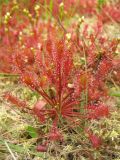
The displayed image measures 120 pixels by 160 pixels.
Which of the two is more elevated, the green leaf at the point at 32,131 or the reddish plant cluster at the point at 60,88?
the reddish plant cluster at the point at 60,88

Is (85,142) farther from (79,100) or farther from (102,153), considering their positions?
(79,100)

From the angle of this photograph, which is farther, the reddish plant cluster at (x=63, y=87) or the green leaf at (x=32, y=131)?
the green leaf at (x=32, y=131)

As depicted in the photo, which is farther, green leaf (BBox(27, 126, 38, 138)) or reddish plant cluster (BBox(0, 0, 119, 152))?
green leaf (BBox(27, 126, 38, 138))

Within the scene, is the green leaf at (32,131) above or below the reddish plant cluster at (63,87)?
below

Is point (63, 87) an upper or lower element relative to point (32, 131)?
upper

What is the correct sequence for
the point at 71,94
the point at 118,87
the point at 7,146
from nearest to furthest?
1. the point at 7,146
2. the point at 71,94
3. the point at 118,87

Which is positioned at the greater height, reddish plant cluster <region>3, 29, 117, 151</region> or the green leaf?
reddish plant cluster <region>3, 29, 117, 151</region>

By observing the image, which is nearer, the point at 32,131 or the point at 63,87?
the point at 63,87

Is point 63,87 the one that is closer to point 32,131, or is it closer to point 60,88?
point 60,88

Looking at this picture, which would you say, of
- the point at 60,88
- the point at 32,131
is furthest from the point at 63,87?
the point at 32,131

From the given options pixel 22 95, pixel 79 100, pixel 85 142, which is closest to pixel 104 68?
pixel 79 100

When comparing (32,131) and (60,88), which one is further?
(32,131)
